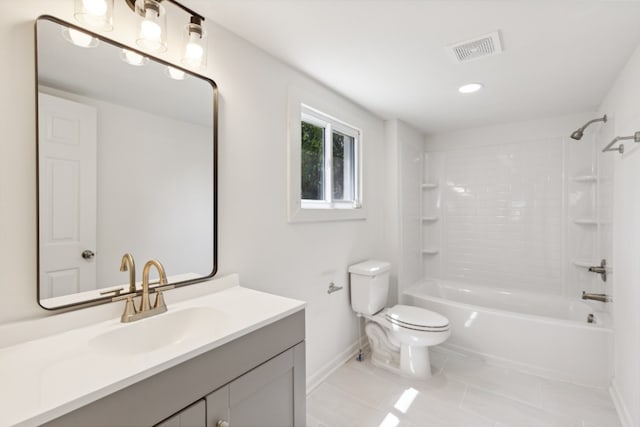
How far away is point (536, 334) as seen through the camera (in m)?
2.47

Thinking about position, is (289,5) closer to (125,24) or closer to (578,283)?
(125,24)

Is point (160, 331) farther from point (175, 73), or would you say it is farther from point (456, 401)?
point (456, 401)

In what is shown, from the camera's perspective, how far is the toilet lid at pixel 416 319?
2.31 meters

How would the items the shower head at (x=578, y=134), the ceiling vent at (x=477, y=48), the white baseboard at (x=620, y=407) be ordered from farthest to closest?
the shower head at (x=578, y=134) < the white baseboard at (x=620, y=407) < the ceiling vent at (x=477, y=48)

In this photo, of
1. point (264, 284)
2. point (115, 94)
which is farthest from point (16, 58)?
point (264, 284)

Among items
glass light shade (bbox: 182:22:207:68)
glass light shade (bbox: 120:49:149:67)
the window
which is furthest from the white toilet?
glass light shade (bbox: 120:49:149:67)

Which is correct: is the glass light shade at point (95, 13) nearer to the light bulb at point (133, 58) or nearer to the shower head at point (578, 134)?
the light bulb at point (133, 58)

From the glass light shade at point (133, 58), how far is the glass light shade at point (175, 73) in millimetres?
100

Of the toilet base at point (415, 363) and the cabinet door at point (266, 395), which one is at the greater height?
the cabinet door at point (266, 395)

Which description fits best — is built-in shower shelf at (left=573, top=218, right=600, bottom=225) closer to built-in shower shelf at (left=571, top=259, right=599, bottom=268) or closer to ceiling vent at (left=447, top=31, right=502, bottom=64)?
built-in shower shelf at (left=571, top=259, right=599, bottom=268)

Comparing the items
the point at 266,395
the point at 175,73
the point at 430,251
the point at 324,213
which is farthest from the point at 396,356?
the point at 175,73

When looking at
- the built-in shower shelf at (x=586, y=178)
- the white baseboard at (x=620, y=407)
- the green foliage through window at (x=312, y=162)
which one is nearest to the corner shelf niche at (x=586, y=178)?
the built-in shower shelf at (x=586, y=178)

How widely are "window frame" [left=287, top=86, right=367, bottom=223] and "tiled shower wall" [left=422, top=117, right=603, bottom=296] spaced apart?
1.38 metres

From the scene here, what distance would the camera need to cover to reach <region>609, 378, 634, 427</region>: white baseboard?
1807 mm
